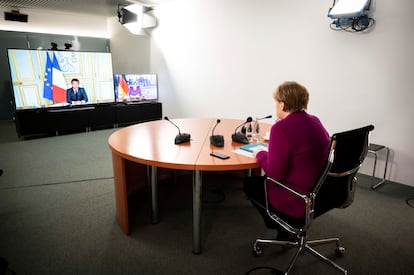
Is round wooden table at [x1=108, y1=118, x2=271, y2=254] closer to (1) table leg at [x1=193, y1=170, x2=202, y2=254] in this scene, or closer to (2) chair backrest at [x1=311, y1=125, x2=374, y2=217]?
(1) table leg at [x1=193, y1=170, x2=202, y2=254]

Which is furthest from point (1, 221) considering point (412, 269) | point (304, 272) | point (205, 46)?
point (205, 46)

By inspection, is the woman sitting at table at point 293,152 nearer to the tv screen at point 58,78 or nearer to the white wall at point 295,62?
the white wall at point 295,62

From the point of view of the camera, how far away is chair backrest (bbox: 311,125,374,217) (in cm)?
146

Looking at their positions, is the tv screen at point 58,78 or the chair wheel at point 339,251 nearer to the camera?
the chair wheel at point 339,251

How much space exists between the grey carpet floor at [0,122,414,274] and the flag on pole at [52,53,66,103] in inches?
80.1

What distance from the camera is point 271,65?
425cm

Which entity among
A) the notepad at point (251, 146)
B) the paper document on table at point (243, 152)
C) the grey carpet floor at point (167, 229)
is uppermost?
the notepad at point (251, 146)

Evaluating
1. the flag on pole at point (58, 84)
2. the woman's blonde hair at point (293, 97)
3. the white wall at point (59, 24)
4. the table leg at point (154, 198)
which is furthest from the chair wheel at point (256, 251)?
the white wall at point (59, 24)

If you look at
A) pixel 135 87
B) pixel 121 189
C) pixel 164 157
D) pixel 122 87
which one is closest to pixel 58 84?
pixel 122 87

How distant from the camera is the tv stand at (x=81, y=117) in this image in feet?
16.5

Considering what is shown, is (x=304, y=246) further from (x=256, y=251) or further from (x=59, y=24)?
(x=59, y=24)

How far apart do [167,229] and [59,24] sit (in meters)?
6.45

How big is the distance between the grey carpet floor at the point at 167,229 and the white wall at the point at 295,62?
84 cm

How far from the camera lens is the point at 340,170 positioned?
1.58m
